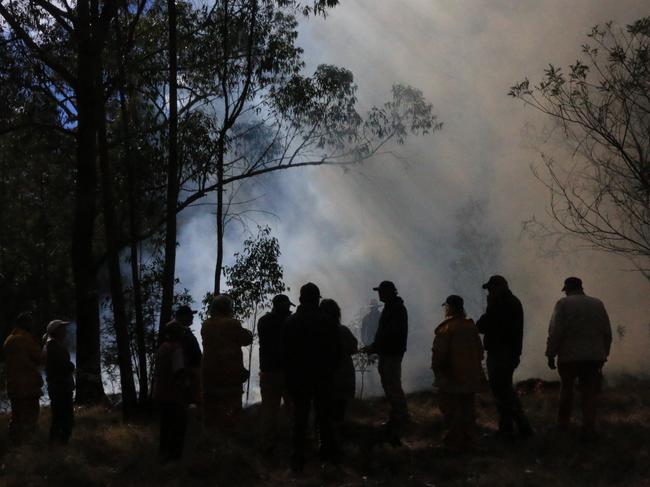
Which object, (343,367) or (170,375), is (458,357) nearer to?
(343,367)

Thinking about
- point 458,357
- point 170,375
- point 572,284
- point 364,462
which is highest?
point 572,284

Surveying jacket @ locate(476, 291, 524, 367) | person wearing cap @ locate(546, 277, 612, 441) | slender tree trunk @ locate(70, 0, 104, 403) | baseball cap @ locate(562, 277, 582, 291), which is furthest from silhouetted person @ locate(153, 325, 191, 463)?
slender tree trunk @ locate(70, 0, 104, 403)

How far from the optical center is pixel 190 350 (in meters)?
8.79

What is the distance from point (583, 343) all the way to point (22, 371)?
5838mm

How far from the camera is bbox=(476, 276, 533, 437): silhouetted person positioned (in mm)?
9359

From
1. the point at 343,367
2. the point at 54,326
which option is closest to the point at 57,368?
the point at 54,326

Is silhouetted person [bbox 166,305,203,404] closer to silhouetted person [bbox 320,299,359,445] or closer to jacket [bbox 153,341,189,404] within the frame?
jacket [bbox 153,341,189,404]

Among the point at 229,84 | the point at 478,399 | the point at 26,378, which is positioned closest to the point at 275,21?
the point at 229,84

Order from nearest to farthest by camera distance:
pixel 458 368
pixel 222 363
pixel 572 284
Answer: pixel 458 368 < pixel 572 284 < pixel 222 363

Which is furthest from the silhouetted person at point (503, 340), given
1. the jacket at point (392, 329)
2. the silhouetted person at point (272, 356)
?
the silhouetted person at point (272, 356)

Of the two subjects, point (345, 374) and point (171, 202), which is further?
point (171, 202)

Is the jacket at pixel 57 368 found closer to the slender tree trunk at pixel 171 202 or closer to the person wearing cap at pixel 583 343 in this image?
the slender tree trunk at pixel 171 202

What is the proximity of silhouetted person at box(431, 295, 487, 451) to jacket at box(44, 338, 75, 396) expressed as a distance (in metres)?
3.77

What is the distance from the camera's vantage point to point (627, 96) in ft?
42.9
